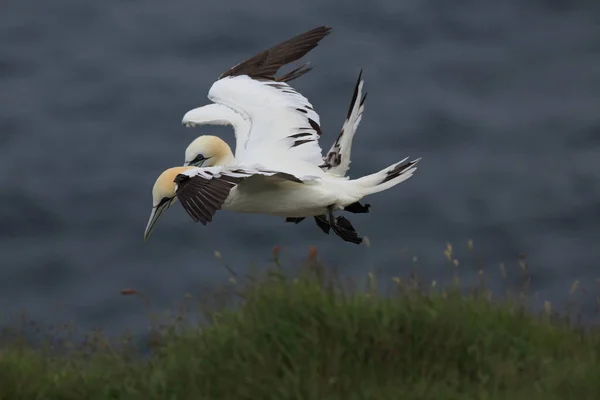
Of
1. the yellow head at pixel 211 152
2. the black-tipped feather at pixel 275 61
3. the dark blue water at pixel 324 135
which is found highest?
the black-tipped feather at pixel 275 61

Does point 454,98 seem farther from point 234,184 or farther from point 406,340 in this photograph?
point 406,340

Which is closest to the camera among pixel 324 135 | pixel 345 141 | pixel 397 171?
pixel 397 171

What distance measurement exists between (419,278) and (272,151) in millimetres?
2762

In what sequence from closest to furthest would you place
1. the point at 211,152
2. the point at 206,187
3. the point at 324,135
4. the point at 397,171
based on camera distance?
the point at 206,187 < the point at 397,171 < the point at 211,152 < the point at 324,135

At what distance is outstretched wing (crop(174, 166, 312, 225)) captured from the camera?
7513mm

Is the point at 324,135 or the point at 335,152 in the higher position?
the point at 335,152

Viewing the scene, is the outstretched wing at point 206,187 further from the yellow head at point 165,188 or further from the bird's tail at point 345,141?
the bird's tail at point 345,141

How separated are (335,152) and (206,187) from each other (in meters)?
1.53

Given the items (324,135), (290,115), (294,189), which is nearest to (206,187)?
(294,189)

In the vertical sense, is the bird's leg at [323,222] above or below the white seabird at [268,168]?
below

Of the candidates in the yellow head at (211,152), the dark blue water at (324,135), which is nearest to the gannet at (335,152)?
the yellow head at (211,152)

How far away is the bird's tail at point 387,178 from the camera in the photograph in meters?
8.38

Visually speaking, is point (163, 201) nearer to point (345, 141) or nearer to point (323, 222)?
point (345, 141)

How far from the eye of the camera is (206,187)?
25.3 feet
